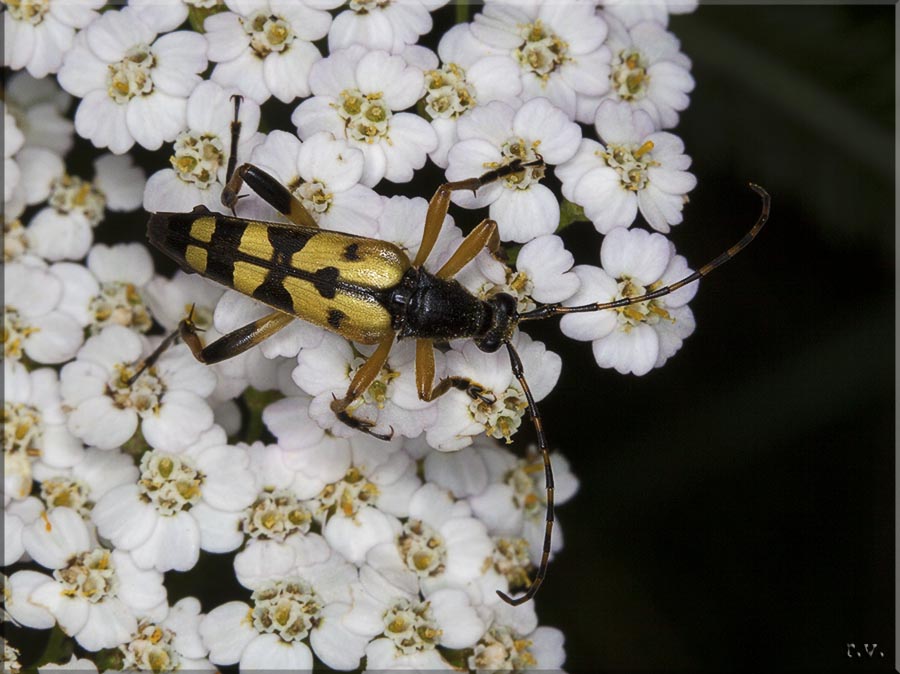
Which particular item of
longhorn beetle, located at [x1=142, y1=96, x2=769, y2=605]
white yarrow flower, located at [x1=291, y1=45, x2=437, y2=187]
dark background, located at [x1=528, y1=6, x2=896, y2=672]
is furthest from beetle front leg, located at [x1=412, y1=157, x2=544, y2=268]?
dark background, located at [x1=528, y1=6, x2=896, y2=672]

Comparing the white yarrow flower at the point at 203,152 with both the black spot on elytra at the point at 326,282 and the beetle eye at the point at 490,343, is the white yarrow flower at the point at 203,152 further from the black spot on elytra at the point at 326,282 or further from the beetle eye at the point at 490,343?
the beetle eye at the point at 490,343

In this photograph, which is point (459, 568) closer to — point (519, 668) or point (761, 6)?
point (519, 668)

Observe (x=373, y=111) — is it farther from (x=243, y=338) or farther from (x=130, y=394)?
(x=130, y=394)

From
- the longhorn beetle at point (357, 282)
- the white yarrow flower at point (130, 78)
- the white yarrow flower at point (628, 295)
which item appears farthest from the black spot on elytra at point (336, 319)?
the white yarrow flower at point (130, 78)

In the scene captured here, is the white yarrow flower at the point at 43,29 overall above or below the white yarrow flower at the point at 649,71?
below

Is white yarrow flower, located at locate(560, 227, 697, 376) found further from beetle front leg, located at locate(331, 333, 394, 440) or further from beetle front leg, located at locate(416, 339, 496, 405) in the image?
beetle front leg, located at locate(331, 333, 394, 440)
